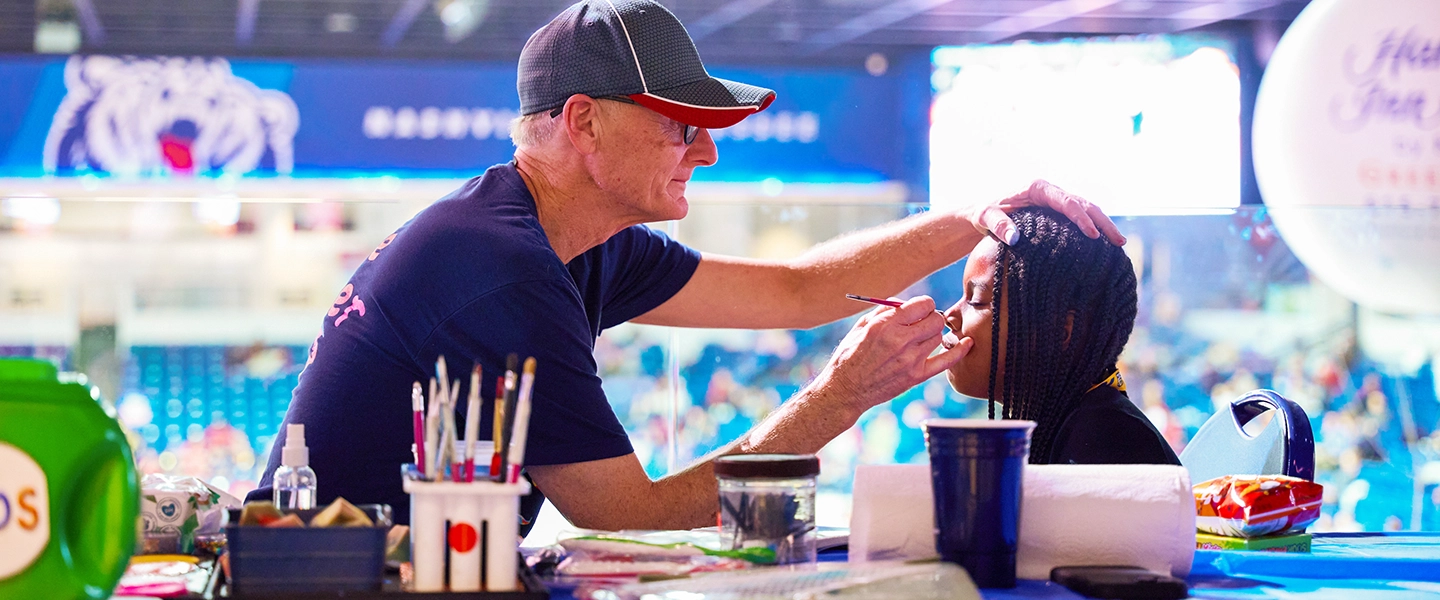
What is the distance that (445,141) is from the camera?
221 inches

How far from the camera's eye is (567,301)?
146cm

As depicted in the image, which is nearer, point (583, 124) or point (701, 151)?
point (583, 124)

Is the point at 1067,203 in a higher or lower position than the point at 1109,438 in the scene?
higher

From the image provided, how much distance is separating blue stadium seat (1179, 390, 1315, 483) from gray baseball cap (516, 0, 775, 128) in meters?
0.83

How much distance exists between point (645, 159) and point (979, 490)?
0.80 meters

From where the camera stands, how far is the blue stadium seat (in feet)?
5.16

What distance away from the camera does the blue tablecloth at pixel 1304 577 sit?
3.59 ft

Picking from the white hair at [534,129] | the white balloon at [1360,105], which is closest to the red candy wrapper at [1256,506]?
the white hair at [534,129]

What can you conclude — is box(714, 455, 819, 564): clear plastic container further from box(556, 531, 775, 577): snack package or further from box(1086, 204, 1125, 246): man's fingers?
box(1086, 204, 1125, 246): man's fingers

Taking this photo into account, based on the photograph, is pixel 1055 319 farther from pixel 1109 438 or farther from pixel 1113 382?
pixel 1109 438

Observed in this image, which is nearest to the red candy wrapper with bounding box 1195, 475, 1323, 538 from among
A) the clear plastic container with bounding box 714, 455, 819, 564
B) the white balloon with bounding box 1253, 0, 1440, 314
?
the clear plastic container with bounding box 714, 455, 819, 564

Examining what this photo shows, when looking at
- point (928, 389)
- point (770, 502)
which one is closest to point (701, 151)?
point (770, 502)

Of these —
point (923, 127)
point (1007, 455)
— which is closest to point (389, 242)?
point (1007, 455)

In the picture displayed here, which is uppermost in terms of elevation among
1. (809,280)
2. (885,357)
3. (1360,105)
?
(1360,105)
